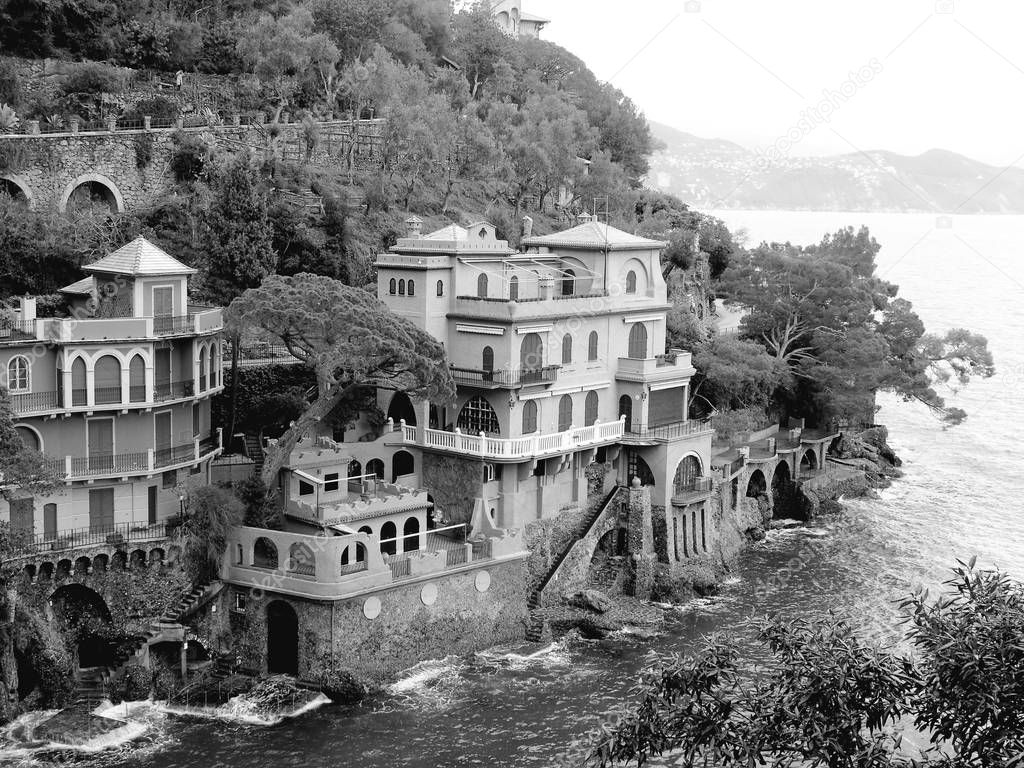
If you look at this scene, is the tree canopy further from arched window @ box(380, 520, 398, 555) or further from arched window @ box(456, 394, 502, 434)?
arched window @ box(456, 394, 502, 434)

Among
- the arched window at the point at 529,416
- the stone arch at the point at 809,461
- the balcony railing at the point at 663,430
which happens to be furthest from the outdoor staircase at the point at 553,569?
the stone arch at the point at 809,461

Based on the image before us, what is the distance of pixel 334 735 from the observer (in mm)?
42500

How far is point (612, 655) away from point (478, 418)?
10.8 meters

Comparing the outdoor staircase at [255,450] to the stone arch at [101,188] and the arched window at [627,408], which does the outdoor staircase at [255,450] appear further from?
the stone arch at [101,188]

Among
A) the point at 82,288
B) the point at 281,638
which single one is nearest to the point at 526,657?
the point at 281,638

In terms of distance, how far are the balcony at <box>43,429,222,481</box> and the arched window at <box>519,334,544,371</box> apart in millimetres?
12481

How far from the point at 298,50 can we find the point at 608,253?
31.7 metres

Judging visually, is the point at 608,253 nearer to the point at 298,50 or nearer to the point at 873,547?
the point at 873,547

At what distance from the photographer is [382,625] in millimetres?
47031

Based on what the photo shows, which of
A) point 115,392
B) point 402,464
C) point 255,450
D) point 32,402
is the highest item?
point 115,392

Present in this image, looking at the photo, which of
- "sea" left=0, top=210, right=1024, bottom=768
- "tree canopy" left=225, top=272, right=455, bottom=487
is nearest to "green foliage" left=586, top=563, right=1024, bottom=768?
"sea" left=0, top=210, right=1024, bottom=768

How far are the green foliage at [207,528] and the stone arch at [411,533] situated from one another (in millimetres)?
6318

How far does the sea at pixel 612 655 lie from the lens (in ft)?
136

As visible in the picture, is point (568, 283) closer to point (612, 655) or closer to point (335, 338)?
point (335, 338)
